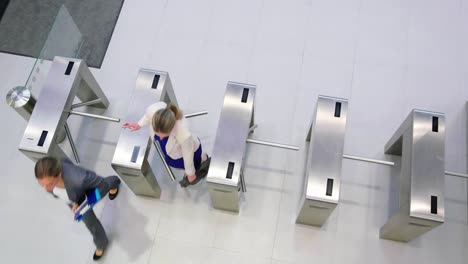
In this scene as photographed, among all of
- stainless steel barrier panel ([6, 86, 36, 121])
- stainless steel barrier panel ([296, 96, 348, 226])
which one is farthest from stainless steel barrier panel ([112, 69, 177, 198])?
stainless steel barrier panel ([296, 96, 348, 226])

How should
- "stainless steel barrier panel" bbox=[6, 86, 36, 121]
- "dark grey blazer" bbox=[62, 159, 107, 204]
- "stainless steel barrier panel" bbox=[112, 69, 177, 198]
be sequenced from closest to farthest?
"dark grey blazer" bbox=[62, 159, 107, 204]
"stainless steel barrier panel" bbox=[112, 69, 177, 198]
"stainless steel barrier panel" bbox=[6, 86, 36, 121]

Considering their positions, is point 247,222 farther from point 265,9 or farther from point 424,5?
point 424,5

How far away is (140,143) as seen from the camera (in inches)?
99.8

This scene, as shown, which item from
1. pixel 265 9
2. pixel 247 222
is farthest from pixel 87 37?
pixel 247 222

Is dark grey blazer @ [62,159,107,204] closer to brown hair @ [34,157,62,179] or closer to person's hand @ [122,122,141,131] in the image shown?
brown hair @ [34,157,62,179]

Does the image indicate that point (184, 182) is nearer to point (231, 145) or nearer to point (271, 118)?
point (231, 145)

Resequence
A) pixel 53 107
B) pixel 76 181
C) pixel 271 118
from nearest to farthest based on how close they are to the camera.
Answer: pixel 76 181
pixel 53 107
pixel 271 118

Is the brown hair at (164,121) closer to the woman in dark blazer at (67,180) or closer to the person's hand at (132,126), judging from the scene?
the person's hand at (132,126)

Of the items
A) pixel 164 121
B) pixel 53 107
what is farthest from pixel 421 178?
pixel 53 107

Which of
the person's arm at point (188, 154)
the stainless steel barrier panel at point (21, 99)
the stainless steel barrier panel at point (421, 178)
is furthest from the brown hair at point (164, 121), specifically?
the stainless steel barrier panel at point (421, 178)

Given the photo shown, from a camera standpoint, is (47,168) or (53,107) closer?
(47,168)

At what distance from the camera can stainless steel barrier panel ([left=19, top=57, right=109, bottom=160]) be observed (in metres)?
2.53

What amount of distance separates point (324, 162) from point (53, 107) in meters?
1.59

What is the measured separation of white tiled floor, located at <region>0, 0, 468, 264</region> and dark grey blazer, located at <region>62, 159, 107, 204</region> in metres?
0.62
